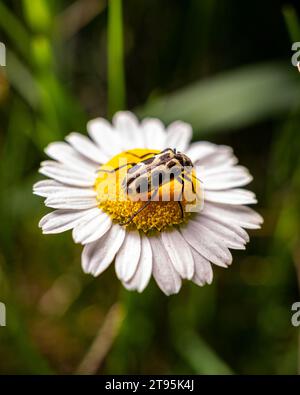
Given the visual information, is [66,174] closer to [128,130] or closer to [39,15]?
[128,130]

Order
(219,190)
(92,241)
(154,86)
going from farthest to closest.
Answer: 1. (154,86)
2. (219,190)
3. (92,241)

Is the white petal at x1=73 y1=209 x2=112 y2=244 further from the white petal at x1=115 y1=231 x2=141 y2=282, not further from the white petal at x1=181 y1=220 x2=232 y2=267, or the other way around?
the white petal at x1=181 y1=220 x2=232 y2=267

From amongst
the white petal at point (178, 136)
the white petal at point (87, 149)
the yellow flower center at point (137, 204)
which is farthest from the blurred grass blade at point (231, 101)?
the yellow flower center at point (137, 204)

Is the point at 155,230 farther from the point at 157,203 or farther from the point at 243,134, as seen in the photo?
the point at 243,134

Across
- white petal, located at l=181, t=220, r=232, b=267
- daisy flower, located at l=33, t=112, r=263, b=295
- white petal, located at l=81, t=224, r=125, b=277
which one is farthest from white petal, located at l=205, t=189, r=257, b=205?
white petal, located at l=81, t=224, r=125, b=277
